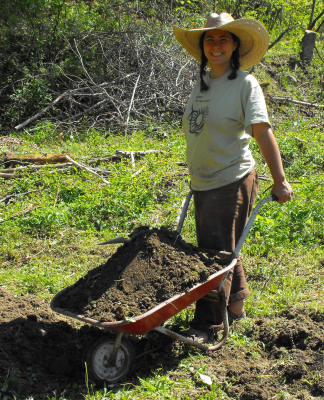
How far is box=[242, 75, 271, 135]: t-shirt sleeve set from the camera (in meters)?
3.32

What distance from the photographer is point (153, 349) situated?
12.2 ft

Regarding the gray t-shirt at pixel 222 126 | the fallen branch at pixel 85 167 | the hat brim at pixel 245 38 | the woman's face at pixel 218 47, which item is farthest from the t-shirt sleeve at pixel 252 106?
the fallen branch at pixel 85 167

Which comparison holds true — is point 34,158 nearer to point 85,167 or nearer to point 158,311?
point 85,167

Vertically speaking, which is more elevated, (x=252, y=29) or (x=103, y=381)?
(x=252, y=29)

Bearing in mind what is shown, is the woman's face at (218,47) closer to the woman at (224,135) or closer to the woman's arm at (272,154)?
the woman at (224,135)

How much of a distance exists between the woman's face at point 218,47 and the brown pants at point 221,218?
2.80 feet

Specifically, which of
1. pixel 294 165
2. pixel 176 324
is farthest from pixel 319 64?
pixel 176 324

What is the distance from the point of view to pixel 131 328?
122 inches

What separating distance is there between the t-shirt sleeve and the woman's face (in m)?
0.26

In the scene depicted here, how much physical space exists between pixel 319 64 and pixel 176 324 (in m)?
13.3

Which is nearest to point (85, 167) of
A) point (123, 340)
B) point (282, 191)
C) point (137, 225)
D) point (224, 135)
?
point (137, 225)

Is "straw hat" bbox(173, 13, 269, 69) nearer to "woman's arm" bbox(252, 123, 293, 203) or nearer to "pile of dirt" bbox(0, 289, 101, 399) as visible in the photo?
"woman's arm" bbox(252, 123, 293, 203)

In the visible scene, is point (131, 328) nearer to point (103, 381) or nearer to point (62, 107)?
point (103, 381)

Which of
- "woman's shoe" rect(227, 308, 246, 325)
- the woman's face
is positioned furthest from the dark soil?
the woman's face
